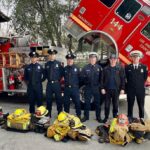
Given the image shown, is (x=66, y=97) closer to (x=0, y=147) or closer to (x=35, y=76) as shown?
(x=35, y=76)

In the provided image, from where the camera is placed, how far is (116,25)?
874 centimetres

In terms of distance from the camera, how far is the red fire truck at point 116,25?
8.54 m

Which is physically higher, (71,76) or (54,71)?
(54,71)

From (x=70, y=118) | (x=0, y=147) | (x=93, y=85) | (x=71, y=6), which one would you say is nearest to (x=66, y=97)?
(x=93, y=85)

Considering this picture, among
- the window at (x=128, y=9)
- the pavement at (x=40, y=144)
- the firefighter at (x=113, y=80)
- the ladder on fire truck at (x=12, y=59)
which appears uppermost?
the window at (x=128, y=9)

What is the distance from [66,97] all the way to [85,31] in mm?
2358

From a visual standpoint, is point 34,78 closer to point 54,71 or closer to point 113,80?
point 54,71

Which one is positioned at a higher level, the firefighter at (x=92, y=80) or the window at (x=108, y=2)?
the window at (x=108, y=2)

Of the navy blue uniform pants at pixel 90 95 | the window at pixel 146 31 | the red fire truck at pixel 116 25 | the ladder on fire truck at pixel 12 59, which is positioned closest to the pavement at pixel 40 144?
the navy blue uniform pants at pixel 90 95

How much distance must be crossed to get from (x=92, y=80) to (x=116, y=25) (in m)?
2.15

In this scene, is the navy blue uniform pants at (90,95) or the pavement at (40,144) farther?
the navy blue uniform pants at (90,95)

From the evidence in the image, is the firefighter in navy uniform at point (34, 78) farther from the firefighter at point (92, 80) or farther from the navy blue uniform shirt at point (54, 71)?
the firefighter at point (92, 80)

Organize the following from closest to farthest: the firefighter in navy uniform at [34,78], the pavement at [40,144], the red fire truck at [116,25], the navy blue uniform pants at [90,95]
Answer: the pavement at [40,144] → the navy blue uniform pants at [90,95] → the firefighter in navy uniform at [34,78] → the red fire truck at [116,25]

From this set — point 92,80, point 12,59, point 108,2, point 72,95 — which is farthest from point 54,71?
point 108,2
